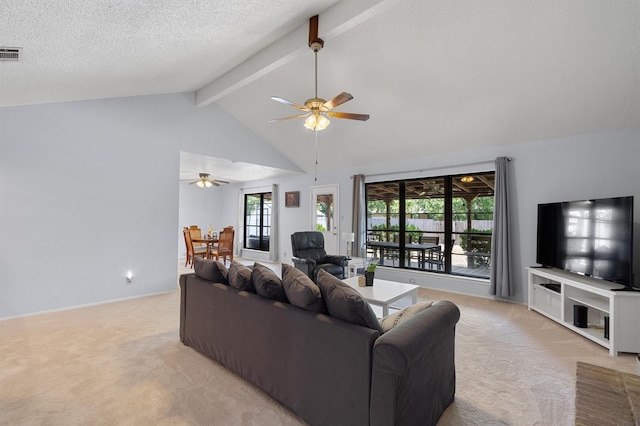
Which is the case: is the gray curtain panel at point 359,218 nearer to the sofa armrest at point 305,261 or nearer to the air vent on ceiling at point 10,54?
the sofa armrest at point 305,261

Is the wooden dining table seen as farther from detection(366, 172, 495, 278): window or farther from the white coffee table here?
the white coffee table

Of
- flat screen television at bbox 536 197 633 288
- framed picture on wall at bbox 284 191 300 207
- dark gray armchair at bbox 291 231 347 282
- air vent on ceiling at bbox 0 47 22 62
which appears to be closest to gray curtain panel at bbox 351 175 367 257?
dark gray armchair at bbox 291 231 347 282

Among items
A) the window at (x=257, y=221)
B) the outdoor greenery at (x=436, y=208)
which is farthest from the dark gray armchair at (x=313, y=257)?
the window at (x=257, y=221)

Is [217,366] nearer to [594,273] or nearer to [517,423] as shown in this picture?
[517,423]

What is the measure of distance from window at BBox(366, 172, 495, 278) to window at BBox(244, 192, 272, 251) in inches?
144

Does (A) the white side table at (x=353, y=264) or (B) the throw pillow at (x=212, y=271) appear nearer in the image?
(B) the throw pillow at (x=212, y=271)

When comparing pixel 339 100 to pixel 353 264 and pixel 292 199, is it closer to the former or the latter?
pixel 353 264

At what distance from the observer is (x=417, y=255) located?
5.79 metres

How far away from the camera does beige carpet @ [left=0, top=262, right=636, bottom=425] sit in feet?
6.17

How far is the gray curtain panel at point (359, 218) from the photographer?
6160mm

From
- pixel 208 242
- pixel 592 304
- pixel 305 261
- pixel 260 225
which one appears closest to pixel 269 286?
pixel 305 261

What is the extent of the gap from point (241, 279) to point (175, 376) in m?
0.88

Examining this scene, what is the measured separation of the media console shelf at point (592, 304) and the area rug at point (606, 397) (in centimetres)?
214

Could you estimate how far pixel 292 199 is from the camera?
25.8 ft
